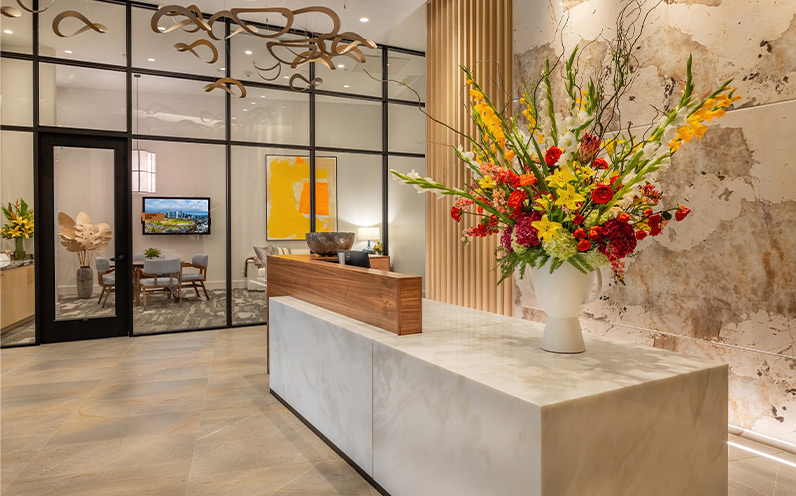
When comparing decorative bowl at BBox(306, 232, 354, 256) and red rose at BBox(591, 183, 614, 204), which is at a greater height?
red rose at BBox(591, 183, 614, 204)

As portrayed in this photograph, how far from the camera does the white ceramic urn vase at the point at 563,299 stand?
194 cm

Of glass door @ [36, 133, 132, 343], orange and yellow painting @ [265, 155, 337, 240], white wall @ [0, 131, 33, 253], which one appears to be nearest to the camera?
white wall @ [0, 131, 33, 253]

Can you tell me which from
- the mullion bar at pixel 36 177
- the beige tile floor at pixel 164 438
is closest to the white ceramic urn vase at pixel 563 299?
the beige tile floor at pixel 164 438

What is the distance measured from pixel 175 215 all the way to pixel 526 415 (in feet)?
18.9

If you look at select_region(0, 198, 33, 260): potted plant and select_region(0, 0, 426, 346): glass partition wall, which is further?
select_region(0, 0, 426, 346): glass partition wall

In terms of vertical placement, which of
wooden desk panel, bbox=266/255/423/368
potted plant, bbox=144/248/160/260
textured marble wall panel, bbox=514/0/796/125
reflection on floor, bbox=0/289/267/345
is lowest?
reflection on floor, bbox=0/289/267/345

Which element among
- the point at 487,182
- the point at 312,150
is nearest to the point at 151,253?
the point at 312,150

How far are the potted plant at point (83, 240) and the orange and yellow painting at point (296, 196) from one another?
1937 millimetres

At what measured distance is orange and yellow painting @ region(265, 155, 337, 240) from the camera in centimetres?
681

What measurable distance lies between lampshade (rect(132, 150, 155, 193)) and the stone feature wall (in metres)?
5.08

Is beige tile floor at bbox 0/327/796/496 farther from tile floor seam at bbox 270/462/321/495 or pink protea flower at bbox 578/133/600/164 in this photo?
pink protea flower at bbox 578/133/600/164

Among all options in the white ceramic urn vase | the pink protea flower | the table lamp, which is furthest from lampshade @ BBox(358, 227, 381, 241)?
the pink protea flower

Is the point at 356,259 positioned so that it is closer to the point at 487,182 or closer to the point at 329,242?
the point at 329,242

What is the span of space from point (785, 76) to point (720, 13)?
23.6 inches
